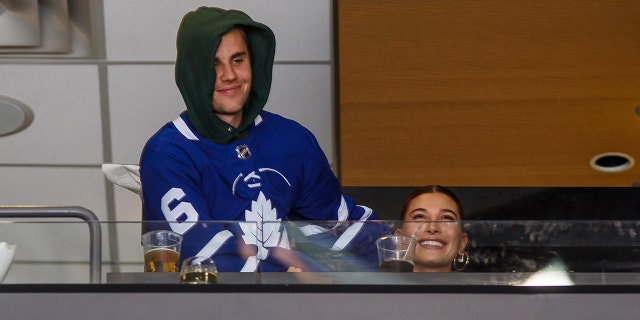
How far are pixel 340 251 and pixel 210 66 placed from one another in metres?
1.09

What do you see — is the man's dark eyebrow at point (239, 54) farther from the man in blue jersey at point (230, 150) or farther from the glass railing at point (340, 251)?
the glass railing at point (340, 251)

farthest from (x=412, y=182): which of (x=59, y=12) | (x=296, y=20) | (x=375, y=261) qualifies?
(x=375, y=261)

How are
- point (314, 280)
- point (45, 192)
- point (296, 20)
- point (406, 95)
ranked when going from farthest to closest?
point (45, 192) < point (296, 20) < point (406, 95) < point (314, 280)

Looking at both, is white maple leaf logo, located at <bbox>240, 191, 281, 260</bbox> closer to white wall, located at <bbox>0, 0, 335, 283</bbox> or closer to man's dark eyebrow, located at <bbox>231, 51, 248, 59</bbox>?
man's dark eyebrow, located at <bbox>231, 51, 248, 59</bbox>

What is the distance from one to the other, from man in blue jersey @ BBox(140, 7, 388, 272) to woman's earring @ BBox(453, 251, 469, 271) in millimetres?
848

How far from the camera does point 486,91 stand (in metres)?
3.83

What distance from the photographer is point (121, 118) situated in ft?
13.8

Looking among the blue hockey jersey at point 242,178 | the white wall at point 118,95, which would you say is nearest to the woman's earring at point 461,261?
the blue hockey jersey at point 242,178

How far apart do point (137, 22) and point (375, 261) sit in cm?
258

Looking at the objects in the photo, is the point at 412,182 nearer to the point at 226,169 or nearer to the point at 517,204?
the point at 517,204

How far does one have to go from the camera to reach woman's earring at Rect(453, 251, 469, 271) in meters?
1.70

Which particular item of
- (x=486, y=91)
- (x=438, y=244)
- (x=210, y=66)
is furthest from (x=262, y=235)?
(x=486, y=91)

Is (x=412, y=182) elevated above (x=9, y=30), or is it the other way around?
(x=9, y=30)

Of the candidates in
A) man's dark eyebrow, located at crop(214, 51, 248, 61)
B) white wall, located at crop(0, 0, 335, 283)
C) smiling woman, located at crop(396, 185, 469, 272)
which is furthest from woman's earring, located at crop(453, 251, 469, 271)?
white wall, located at crop(0, 0, 335, 283)
